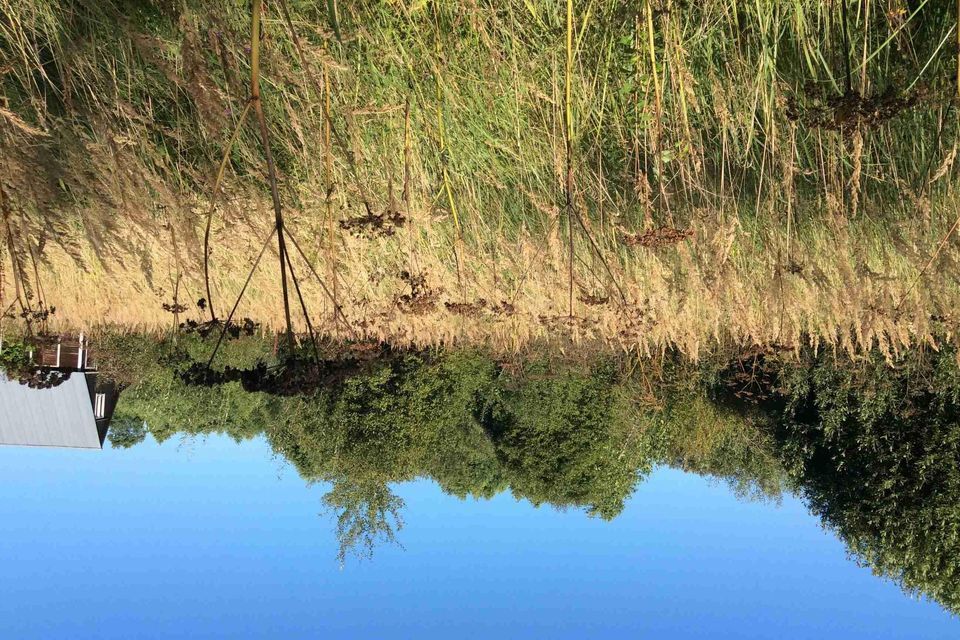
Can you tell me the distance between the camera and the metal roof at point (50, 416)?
14828mm

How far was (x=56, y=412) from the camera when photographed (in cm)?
1503

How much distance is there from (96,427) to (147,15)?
1537 cm

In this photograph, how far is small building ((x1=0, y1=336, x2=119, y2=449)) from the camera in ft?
48.2

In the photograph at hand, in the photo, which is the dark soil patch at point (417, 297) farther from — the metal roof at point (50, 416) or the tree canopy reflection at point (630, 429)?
the metal roof at point (50, 416)

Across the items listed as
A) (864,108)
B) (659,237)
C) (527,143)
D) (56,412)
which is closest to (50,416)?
(56,412)

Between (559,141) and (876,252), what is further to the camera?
(876,252)

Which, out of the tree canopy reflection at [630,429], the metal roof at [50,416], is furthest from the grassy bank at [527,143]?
the metal roof at [50,416]

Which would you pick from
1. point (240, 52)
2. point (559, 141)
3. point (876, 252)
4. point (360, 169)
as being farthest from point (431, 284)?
point (876, 252)

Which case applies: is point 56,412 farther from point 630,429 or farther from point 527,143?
point 527,143

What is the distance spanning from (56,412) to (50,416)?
0.25 meters

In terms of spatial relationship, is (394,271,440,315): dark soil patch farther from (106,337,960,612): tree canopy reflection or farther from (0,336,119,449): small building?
(0,336,119,449): small building

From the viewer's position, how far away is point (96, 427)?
1535 centimetres

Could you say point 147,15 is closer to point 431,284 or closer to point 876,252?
point 431,284

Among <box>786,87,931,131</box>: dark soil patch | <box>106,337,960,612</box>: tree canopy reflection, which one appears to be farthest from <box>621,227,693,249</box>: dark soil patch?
<box>106,337,960,612</box>: tree canopy reflection
